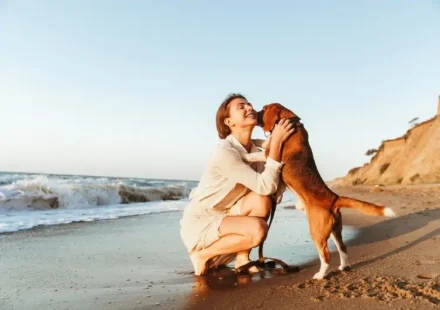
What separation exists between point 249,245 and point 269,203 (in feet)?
1.38

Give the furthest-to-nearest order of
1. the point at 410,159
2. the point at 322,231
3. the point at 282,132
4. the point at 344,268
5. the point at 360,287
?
the point at 410,159, the point at 344,268, the point at 282,132, the point at 322,231, the point at 360,287

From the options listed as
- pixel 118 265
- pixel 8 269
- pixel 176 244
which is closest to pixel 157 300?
pixel 118 265

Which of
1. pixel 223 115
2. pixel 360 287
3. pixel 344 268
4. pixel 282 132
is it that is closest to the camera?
pixel 360 287

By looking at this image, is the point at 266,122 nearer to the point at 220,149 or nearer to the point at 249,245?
the point at 220,149

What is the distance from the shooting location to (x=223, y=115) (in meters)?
3.97

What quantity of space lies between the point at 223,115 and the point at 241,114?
230 mm

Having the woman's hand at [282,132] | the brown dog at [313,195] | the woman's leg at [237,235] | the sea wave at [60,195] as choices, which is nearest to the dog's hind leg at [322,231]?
the brown dog at [313,195]

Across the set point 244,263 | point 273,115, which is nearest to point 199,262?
point 244,263

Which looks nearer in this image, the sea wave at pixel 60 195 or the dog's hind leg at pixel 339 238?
the dog's hind leg at pixel 339 238

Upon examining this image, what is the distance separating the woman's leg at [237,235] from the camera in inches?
139

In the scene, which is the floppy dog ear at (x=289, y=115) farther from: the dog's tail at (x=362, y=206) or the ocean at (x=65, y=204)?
the ocean at (x=65, y=204)

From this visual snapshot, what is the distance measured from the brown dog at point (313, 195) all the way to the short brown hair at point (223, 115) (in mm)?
459

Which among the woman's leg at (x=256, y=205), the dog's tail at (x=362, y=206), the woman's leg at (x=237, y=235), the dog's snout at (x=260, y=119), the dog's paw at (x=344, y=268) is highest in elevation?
the dog's snout at (x=260, y=119)

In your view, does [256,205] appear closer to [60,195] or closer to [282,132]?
[282,132]
